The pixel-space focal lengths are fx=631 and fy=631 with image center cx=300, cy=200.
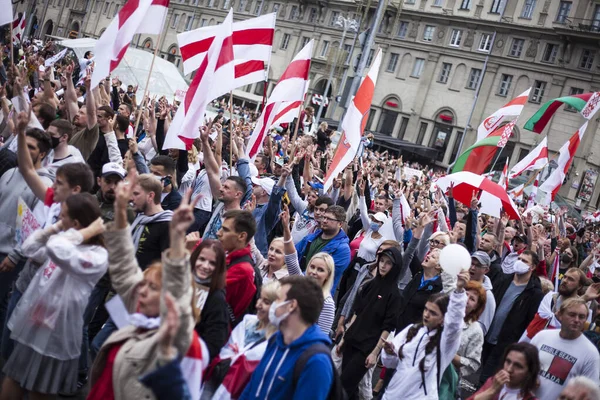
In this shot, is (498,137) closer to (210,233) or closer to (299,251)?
(299,251)

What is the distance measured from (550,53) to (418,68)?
9.57 m

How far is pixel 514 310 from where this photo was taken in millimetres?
7512

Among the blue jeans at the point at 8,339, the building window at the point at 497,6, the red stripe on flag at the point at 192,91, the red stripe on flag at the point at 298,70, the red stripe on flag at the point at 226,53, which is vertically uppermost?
the building window at the point at 497,6

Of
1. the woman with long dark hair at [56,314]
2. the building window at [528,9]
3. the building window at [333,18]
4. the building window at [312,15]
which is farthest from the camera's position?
the building window at [312,15]

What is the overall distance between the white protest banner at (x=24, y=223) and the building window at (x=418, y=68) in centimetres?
4554

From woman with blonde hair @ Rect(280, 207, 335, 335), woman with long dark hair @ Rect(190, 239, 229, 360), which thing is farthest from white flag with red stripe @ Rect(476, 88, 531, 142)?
woman with long dark hair @ Rect(190, 239, 229, 360)

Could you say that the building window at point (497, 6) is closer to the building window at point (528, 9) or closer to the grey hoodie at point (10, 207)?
the building window at point (528, 9)

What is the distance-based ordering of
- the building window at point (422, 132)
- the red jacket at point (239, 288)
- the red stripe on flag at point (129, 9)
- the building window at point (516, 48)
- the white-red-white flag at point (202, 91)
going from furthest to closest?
the building window at point (422, 132), the building window at point (516, 48), the red stripe on flag at point (129, 9), the white-red-white flag at point (202, 91), the red jacket at point (239, 288)

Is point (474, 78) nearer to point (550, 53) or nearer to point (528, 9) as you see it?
point (550, 53)

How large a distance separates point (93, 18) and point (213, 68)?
237 feet

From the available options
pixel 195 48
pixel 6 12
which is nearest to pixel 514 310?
pixel 195 48

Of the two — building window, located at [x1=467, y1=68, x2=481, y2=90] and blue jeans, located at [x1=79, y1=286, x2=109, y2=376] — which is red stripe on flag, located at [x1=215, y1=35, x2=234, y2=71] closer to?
blue jeans, located at [x1=79, y1=286, x2=109, y2=376]

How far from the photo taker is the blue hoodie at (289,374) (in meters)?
3.20

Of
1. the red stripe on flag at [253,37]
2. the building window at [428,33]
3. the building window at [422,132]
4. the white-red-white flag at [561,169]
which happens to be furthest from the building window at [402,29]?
the red stripe on flag at [253,37]
